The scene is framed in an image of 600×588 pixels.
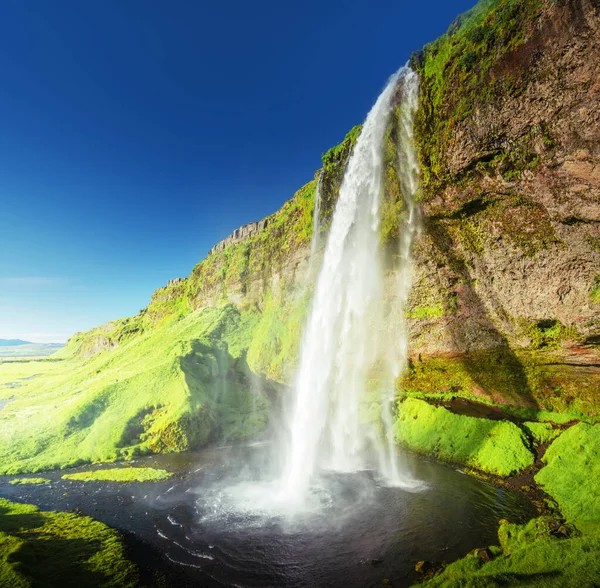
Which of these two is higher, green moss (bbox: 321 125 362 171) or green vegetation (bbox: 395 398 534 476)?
green moss (bbox: 321 125 362 171)

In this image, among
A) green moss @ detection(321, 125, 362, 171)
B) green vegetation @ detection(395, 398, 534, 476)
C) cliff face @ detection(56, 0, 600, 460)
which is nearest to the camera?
cliff face @ detection(56, 0, 600, 460)

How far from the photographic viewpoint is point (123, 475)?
17797 mm

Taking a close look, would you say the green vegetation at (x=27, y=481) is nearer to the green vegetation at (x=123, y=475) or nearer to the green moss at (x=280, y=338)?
the green vegetation at (x=123, y=475)

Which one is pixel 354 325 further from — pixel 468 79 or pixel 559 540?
pixel 468 79

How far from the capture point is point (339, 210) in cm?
2381

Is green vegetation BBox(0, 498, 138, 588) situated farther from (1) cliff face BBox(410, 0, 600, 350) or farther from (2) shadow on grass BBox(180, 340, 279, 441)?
(1) cliff face BBox(410, 0, 600, 350)

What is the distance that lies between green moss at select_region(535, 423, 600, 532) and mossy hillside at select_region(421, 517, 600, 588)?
1.87 m

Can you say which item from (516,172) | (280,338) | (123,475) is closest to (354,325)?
(280,338)

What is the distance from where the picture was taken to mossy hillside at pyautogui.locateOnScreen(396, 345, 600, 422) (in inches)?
675

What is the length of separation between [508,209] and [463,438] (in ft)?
42.1

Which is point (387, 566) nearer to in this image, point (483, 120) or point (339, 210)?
point (483, 120)

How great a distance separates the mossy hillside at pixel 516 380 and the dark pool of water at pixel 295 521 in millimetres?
5867

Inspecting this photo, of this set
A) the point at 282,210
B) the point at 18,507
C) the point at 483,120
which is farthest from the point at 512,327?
the point at 282,210

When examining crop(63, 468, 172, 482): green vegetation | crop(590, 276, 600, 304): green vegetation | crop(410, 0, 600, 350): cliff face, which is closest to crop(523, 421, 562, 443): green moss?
crop(410, 0, 600, 350): cliff face
